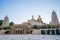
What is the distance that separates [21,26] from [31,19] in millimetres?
3315

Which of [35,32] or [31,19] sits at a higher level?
[31,19]

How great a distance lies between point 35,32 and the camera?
42.5 ft

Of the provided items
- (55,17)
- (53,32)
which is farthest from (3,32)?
(55,17)

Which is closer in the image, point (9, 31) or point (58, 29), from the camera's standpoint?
point (58, 29)

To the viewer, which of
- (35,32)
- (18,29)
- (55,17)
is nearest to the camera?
(35,32)

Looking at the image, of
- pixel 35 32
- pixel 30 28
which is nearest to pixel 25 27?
pixel 30 28

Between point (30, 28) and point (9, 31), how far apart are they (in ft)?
8.59

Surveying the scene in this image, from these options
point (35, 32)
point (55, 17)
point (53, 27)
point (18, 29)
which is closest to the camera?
point (35, 32)

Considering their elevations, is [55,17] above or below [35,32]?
above

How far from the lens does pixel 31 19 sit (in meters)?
17.8

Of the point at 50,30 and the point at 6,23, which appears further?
the point at 6,23

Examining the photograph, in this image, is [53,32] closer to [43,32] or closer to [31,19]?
[43,32]

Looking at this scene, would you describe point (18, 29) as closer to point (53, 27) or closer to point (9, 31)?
point (9, 31)

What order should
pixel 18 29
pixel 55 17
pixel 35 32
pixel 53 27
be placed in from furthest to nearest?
pixel 55 17, pixel 18 29, pixel 53 27, pixel 35 32
